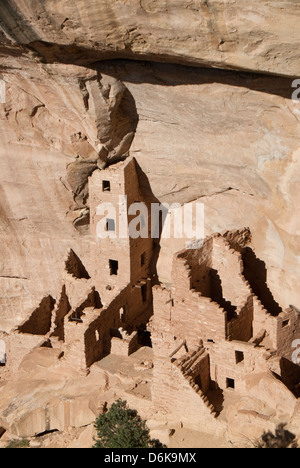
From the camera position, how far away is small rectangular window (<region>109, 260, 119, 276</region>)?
18.6 meters

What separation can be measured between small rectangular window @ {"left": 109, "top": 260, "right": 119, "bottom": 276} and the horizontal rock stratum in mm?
5845

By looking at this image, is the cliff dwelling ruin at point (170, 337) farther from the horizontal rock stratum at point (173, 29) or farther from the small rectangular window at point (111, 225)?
the horizontal rock stratum at point (173, 29)

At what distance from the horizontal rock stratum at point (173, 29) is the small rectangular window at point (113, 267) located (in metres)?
5.84

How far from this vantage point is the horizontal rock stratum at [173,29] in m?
11.7

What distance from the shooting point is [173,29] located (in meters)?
12.5

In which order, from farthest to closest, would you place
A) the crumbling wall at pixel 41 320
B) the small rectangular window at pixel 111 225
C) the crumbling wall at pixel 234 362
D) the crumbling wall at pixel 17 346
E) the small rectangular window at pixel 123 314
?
the crumbling wall at pixel 41 320, the crumbling wall at pixel 17 346, the small rectangular window at pixel 123 314, the small rectangular window at pixel 111 225, the crumbling wall at pixel 234 362

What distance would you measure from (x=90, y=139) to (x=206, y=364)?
529 cm

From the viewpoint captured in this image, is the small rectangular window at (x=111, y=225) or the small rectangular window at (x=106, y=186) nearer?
the small rectangular window at (x=106, y=186)

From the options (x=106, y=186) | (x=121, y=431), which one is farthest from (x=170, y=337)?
(x=106, y=186)

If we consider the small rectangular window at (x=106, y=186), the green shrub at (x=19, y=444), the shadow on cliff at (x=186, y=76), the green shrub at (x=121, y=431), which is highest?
the shadow on cliff at (x=186, y=76)

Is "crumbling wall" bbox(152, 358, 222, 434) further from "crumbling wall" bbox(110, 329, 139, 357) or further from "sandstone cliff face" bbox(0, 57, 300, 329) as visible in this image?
"sandstone cliff face" bbox(0, 57, 300, 329)

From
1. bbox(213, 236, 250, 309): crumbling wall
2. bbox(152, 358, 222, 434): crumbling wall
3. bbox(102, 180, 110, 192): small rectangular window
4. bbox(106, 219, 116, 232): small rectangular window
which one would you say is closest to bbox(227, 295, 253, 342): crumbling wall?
bbox(213, 236, 250, 309): crumbling wall

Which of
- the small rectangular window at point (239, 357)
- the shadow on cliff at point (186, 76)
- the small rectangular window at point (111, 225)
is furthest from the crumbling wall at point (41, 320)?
the shadow on cliff at point (186, 76)

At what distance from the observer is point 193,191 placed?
17734mm
